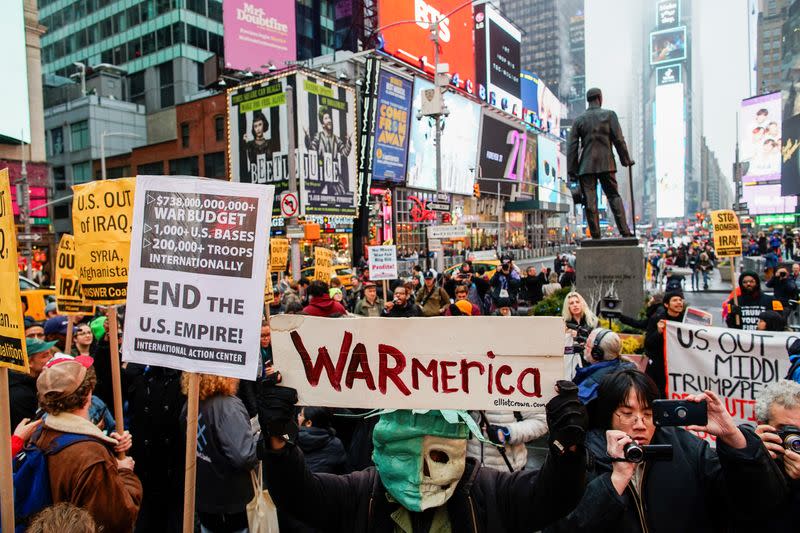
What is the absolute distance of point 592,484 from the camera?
2.28 m

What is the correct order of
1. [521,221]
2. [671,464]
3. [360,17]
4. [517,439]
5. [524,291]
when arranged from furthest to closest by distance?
[521,221] → [360,17] → [524,291] → [517,439] → [671,464]

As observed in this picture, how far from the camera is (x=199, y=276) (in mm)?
2918

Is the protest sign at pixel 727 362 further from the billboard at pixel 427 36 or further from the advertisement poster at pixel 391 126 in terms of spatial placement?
the advertisement poster at pixel 391 126

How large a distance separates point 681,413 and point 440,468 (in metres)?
0.90

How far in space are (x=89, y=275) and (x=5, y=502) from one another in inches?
85.6

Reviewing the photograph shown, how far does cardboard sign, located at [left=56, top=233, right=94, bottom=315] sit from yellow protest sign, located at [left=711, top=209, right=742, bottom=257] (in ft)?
30.7

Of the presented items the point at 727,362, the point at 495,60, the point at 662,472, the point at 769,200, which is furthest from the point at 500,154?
the point at 662,472

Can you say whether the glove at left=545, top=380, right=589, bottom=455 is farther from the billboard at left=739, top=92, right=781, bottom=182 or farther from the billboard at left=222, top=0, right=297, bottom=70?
the billboard at left=739, top=92, right=781, bottom=182

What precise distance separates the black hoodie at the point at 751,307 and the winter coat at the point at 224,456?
6803 millimetres

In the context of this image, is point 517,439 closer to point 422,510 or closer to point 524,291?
point 422,510

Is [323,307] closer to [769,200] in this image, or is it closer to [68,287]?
[68,287]

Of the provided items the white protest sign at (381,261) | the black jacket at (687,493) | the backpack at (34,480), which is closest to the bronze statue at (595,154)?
the white protest sign at (381,261)

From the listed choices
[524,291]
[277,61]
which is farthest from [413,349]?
[277,61]

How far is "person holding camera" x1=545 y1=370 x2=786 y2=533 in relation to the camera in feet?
6.72
